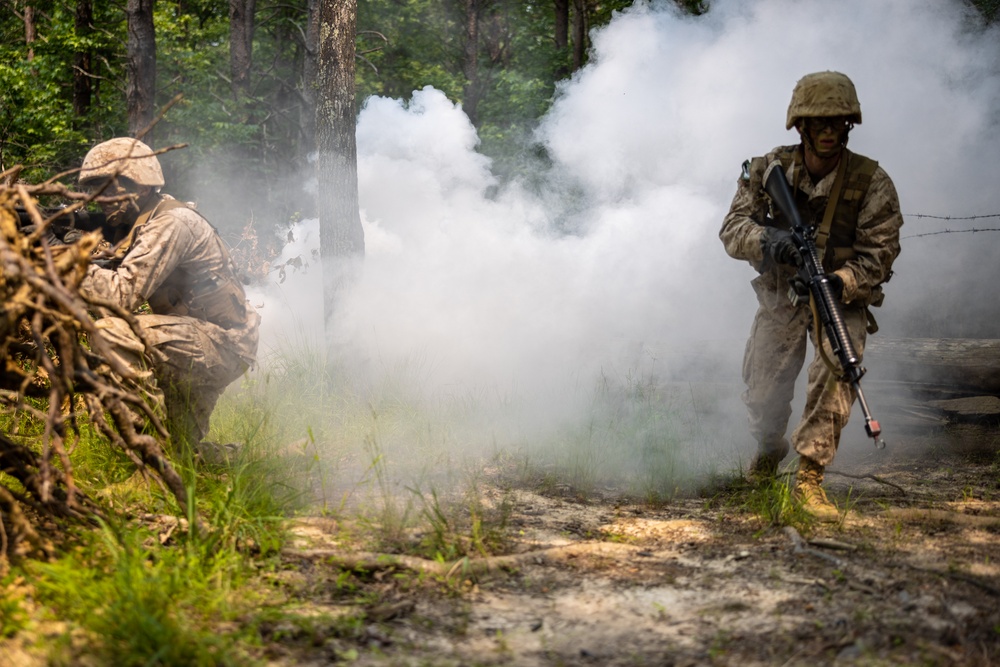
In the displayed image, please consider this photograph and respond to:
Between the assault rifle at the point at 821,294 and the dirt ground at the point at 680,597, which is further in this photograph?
the assault rifle at the point at 821,294

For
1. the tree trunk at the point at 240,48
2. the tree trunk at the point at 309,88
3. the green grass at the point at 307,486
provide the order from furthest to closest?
the tree trunk at the point at 240,48, the tree trunk at the point at 309,88, the green grass at the point at 307,486

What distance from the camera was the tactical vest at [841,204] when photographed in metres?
4.35

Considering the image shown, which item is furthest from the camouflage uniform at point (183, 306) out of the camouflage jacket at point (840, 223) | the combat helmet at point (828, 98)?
the combat helmet at point (828, 98)

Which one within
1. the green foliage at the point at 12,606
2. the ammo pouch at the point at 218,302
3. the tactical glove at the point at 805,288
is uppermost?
the tactical glove at the point at 805,288

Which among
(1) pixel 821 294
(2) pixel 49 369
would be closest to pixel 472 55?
(1) pixel 821 294

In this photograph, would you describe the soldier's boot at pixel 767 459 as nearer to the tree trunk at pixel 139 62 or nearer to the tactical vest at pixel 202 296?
the tactical vest at pixel 202 296

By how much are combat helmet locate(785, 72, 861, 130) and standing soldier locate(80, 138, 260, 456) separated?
2.79 metres

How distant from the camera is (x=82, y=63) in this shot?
1631cm

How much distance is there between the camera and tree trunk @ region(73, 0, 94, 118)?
50.6 feet

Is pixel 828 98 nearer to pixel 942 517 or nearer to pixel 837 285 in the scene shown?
pixel 837 285

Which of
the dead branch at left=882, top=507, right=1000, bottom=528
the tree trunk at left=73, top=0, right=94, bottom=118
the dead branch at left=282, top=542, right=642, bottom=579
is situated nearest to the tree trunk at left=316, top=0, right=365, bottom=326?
the dead branch at left=282, top=542, right=642, bottom=579

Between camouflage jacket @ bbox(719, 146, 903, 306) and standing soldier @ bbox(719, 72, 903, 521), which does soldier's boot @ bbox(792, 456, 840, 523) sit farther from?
camouflage jacket @ bbox(719, 146, 903, 306)

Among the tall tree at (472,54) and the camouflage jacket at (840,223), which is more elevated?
the tall tree at (472,54)

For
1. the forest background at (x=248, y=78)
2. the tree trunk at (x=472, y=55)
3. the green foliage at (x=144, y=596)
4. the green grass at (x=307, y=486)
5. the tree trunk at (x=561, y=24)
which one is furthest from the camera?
the tree trunk at (x=561, y=24)
